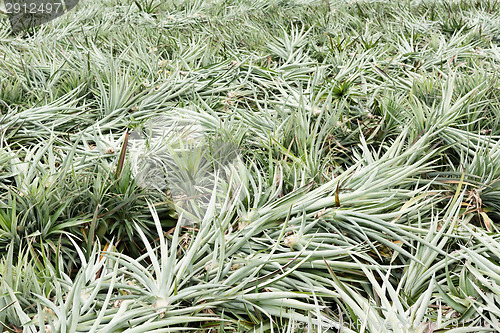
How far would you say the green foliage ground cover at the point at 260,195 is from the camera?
1023 millimetres

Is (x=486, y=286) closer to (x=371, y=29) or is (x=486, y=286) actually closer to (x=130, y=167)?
(x=130, y=167)

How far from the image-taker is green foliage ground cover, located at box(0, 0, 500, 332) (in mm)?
1023

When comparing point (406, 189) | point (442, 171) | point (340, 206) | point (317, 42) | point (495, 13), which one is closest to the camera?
point (340, 206)

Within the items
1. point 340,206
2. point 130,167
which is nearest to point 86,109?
point 130,167

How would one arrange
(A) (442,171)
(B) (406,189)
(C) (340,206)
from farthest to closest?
(A) (442,171) < (B) (406,189) < (C) (340,206)

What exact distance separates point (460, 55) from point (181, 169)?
1.91 m

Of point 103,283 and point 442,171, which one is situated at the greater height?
point 103,283

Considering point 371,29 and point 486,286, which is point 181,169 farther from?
point 371,29

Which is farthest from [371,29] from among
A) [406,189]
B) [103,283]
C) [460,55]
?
[103,283]

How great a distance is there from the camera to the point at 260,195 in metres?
1.35

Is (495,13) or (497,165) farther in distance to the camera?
(495,13)

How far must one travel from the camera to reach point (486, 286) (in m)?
1.06

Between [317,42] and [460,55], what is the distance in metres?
0.88

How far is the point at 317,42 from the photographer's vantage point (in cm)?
282
